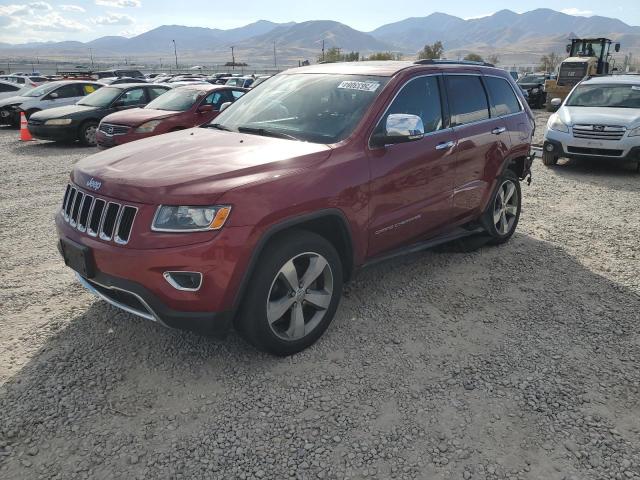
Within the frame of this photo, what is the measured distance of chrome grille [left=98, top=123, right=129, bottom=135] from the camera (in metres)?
9.83

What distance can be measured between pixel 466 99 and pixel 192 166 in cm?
273

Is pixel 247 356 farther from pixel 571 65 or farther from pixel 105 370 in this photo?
pixel 571 65

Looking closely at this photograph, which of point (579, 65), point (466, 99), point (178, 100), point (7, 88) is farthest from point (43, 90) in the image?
point (579, 65)

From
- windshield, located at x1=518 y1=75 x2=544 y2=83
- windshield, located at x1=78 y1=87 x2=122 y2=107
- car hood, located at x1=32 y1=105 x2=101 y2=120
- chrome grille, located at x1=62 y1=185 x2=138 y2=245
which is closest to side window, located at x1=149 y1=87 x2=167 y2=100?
windshield, located at x1=78 y1=87 x2=122 y2=107

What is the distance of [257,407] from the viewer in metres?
2.92

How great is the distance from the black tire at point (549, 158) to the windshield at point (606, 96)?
1.41 meters

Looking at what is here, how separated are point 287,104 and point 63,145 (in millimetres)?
10728

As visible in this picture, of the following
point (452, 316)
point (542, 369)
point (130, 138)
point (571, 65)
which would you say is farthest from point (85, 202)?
point (571, 65)

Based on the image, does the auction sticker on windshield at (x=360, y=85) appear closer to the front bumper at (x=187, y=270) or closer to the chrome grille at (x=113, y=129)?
the front bumper at (x=187, y=270)

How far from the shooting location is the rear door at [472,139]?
14.6 feet

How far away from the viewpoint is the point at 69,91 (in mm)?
14727

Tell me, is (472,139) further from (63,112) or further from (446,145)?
(63,112)

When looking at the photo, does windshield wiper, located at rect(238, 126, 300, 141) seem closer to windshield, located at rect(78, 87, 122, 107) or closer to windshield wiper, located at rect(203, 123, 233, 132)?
windshield wiper, located at rect(203, 123, 233, 132)

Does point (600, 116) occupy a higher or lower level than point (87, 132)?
higher
